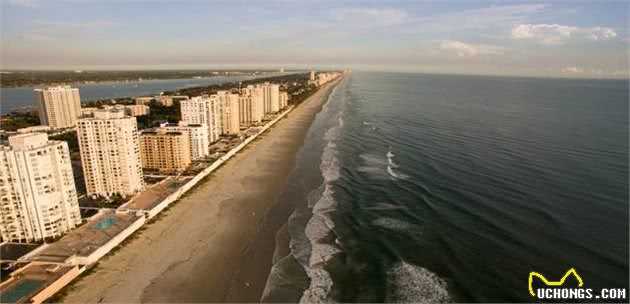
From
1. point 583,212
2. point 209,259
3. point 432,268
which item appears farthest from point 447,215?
point 209,259

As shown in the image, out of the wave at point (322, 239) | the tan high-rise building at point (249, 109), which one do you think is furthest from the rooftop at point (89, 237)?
the tan high-rise building at point (249, 109)

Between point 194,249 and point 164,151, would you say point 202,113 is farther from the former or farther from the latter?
point 194,249

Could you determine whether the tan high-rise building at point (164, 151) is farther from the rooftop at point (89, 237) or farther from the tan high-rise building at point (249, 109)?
the tan high-rise building at point (249, 109)

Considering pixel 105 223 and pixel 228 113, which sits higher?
pixel 228 113

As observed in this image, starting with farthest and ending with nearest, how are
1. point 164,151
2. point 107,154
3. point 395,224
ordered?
point 164,151, point 107,154, point 395,224

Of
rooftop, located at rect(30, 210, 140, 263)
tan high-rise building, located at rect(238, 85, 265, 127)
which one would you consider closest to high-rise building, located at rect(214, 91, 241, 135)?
tan high-rise building, located at rect(238, 85, 265, 127)

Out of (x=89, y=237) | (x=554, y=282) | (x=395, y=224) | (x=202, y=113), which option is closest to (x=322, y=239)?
(x=395, y=224)
